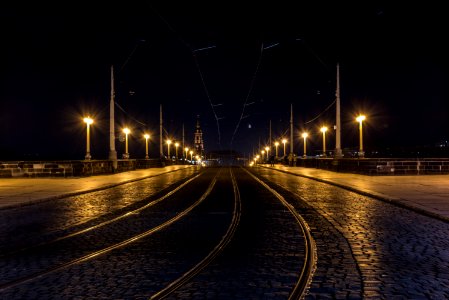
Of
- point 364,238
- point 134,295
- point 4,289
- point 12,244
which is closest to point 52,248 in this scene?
point 12,244

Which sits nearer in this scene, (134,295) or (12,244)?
(134,295)

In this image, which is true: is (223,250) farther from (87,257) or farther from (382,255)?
(382,255)

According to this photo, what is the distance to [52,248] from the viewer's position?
8734 mm

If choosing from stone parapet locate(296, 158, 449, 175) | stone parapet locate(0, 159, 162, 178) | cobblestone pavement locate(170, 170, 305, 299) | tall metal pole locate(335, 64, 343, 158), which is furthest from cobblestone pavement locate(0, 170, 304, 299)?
tall metal pole locate(335, 64, 343, 158)

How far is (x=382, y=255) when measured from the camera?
7.86 metres

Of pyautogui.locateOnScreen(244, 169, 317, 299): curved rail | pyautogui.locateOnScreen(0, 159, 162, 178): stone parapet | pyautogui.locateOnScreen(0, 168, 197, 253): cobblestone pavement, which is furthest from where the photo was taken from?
pyautogui.locateOnScreen(0, 159, 162, 178): stone parapet

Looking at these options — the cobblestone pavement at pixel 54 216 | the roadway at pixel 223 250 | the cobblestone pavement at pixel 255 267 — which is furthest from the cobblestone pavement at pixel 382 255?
the cobblestone pavement at pixel 54 216

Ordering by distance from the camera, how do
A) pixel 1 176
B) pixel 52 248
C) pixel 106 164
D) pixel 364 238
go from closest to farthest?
pixel 52 248, pixel 364 238, pixel 1 176, pixel 106 164

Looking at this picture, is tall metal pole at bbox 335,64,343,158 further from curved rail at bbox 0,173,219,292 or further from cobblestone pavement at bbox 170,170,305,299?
cobblestone pavement at bbox 170,170,305,299

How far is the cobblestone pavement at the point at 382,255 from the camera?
232 inches

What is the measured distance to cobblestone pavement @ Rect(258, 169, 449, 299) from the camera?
232 inches

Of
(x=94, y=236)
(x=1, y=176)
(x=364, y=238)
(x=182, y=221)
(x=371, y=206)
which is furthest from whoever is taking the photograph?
(x=1, y=176)

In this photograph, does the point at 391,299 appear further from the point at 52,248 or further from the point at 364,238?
the point at 52,248

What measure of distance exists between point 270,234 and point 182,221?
2.82 m
